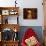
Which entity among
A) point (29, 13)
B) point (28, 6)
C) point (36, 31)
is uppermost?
point (28, 6)

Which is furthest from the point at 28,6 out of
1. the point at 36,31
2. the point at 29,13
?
the point at 36,31

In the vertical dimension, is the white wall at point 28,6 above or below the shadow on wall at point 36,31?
above

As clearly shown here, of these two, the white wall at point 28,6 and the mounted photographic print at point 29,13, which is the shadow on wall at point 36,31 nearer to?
the white wall at point 28,6

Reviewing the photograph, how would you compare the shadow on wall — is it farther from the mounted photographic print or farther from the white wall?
the mounted photographic print

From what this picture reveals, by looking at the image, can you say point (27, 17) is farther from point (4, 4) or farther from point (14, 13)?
point (4, 4)

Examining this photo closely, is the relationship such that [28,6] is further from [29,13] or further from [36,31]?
[36,31]

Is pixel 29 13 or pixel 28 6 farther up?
pixel 28 6

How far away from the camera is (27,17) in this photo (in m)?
5.43

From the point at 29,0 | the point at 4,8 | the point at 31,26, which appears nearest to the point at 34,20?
the point at 31,26

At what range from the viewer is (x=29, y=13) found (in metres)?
5.47

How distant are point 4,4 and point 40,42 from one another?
1.83 meters

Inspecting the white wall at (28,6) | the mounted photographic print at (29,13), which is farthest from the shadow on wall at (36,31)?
the mounted photographic print at (29,13)

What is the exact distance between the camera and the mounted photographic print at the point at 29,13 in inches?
214

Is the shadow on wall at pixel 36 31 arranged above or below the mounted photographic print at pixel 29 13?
below
